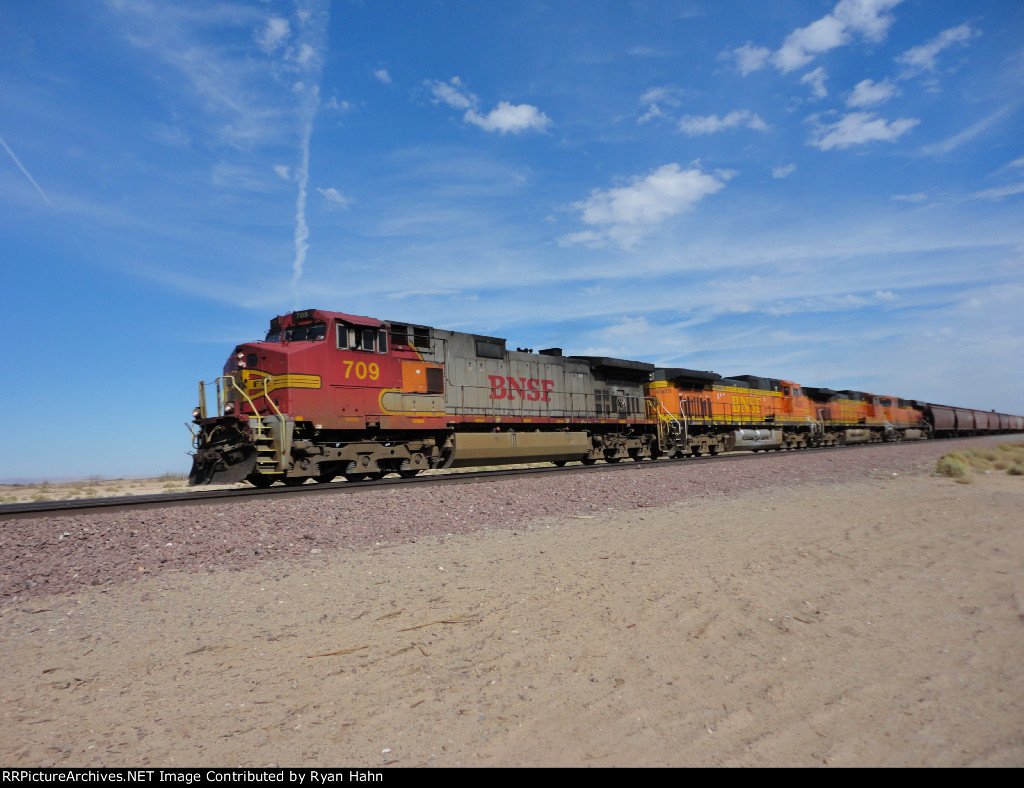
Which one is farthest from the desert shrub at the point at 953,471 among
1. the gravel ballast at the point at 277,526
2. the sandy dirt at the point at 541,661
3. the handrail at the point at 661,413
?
the handrail at the point at 661,413

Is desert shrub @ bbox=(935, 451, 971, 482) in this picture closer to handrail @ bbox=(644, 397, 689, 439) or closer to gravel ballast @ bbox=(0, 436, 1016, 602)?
gravel ballast @ bbox=(0, 436, 1016, 602)

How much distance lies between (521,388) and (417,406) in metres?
4.41

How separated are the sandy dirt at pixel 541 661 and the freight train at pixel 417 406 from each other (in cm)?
600

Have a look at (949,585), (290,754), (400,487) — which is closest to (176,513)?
(400,487)

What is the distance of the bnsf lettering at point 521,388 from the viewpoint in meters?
16.7

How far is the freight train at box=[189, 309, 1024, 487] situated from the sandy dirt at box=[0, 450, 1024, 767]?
6.00 meters

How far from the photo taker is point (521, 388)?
17.5m

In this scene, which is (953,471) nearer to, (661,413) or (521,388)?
(661,413)

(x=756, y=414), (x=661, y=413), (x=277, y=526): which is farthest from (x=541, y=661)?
(x=756, y=414)

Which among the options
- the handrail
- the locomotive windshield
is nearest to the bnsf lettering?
the locomotive windshield

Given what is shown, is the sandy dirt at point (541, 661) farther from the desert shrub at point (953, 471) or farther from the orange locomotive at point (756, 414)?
the orange locomotive at point (756, 414)

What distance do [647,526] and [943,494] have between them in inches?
272

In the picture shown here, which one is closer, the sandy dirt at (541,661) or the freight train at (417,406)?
the sandy dirt at (541,661)
